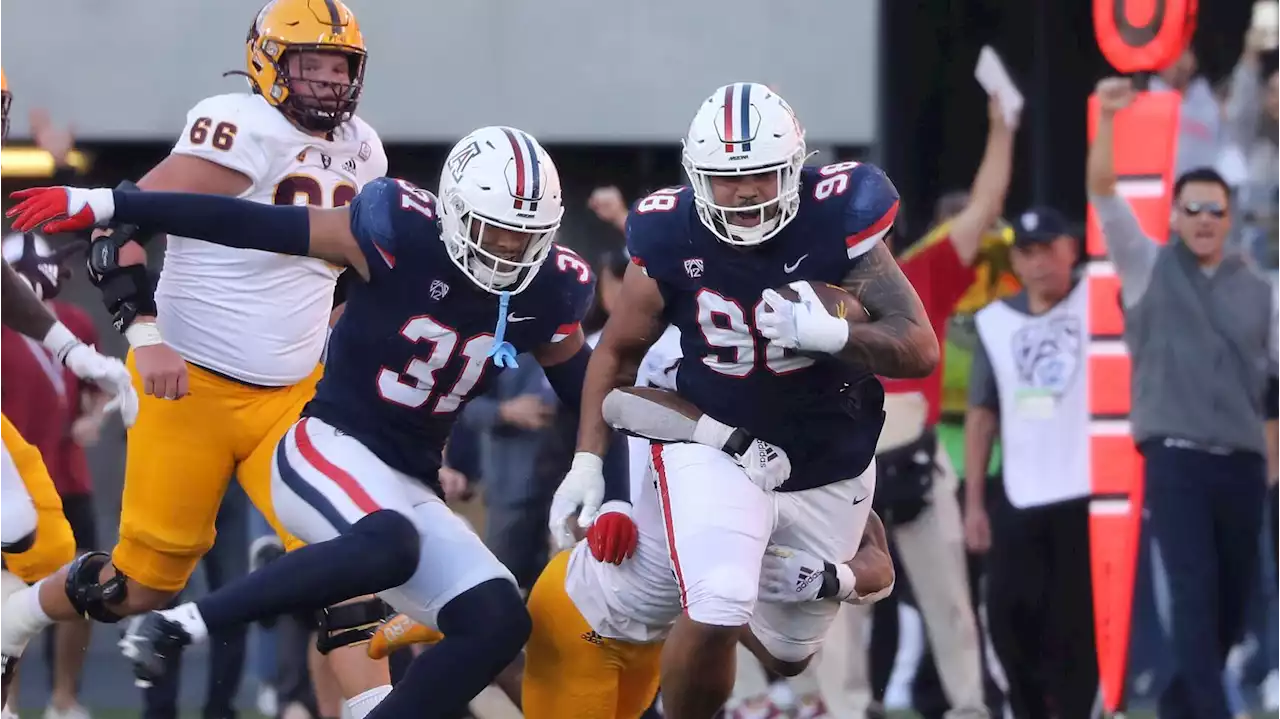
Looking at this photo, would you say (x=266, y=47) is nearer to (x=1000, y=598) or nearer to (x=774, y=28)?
(x=1000, y=598)

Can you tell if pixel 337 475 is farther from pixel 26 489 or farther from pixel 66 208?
pixel 26 489

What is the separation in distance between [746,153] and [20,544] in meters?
2.21

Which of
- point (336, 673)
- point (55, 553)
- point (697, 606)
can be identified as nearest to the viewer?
point (697, 606)

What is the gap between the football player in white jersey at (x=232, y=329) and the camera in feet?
16.4

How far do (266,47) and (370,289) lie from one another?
94 cm

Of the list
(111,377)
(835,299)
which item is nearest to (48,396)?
(111,377)

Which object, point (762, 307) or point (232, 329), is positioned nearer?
point (762, 307)

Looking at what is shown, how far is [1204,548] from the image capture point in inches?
228

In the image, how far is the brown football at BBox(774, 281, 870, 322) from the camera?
13.8 feet

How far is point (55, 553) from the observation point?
5.36 m

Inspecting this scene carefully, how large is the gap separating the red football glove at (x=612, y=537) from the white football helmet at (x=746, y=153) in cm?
68

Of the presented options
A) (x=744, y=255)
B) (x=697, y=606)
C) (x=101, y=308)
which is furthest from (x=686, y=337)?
(x=101, y=308)

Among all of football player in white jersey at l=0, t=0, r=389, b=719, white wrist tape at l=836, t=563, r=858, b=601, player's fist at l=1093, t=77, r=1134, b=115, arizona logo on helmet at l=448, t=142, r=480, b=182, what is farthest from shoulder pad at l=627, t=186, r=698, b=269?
player's fist at l=1093, t=77, r=1134, b=115

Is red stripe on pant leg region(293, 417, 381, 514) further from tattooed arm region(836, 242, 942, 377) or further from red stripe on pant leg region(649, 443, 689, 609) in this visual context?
tattooed arm region(836, 242, 942, 377)
